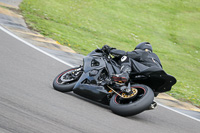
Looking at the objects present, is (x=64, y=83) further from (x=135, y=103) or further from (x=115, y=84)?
(x=135, y=103)

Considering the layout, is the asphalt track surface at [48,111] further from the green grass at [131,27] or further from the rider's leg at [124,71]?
the green grass at [131,27]

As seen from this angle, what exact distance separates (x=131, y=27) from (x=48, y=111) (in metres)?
19.5

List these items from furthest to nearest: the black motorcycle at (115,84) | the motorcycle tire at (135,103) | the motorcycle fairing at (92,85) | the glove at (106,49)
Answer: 1. the glove at (106,49)
2. the motorcycle fairing at (92,85)
3. the black motorcycle at (115,84)
4. the motorcycle tire at (135,103)

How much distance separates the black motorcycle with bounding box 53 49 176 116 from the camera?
18.5ft

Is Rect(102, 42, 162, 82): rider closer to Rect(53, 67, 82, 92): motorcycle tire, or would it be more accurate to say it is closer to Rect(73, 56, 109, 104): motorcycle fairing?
Rect(73, 56, 109, 104): motorcycle fairing

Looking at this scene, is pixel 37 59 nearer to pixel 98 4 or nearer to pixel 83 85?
pixel 83 85

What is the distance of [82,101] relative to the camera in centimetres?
627

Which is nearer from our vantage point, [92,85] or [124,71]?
[124,71]

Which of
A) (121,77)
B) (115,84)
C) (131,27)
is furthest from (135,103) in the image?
(131,27)

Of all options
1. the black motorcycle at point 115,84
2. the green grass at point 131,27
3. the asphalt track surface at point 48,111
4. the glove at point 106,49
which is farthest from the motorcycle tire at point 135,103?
the green grass at point 131,27

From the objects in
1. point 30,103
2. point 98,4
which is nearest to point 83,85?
point 30,103

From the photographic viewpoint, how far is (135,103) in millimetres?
5449

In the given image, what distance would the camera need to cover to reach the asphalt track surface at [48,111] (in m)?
4.23

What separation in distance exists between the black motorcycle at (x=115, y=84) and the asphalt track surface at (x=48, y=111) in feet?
0.63
